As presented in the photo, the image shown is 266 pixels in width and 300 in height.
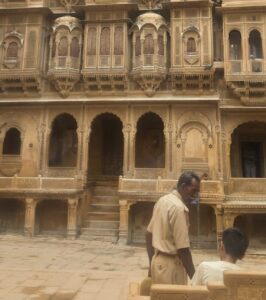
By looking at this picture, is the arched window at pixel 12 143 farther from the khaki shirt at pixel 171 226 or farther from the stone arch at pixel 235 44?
the khaki shirt at pixel 171 226

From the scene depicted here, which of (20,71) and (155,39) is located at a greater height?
(155,39)

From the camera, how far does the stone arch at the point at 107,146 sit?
20.5m

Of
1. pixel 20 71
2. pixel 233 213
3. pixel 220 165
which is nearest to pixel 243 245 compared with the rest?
pixel 233 213

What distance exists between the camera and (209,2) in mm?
17219

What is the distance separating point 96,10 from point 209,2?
6.05 m

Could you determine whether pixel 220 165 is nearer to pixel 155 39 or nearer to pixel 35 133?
pixel 155 39

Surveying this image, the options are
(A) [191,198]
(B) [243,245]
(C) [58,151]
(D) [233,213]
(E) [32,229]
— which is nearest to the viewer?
(B) [243,245]

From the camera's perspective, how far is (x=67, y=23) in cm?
1803

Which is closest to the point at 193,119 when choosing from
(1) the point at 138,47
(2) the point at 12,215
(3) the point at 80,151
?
(1) the point at 138,47

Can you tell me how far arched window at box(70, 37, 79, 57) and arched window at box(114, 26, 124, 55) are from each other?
84.5 inches

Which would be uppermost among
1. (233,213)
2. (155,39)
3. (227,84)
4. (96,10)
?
(96,10)

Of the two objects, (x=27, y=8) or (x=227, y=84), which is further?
(x=27, y=8)

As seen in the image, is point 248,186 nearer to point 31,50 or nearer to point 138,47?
point 138,47

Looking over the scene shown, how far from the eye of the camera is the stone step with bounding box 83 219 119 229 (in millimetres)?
16125
